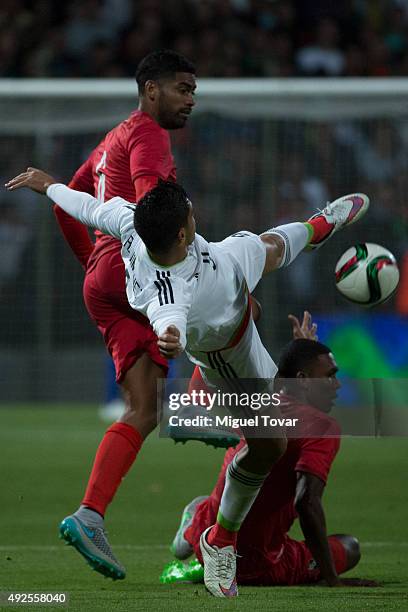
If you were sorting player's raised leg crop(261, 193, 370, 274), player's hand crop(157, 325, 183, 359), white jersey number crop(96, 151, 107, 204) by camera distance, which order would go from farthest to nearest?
white jersey number crop(96, 151, 107, 204) → player's raised leg crop(261, 193, 370, 274) → player's hand crop(157, 325, 183, 359)

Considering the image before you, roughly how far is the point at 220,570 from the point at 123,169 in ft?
6.41

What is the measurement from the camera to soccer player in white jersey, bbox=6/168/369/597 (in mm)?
4629

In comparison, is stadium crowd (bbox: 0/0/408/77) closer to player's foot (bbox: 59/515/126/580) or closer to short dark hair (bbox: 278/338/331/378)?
short dark hair (bbox: 278/338/331/378)

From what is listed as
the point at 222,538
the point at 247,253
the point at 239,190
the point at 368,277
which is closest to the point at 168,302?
the point at 247,253

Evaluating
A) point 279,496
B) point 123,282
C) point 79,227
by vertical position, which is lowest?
point 279,496

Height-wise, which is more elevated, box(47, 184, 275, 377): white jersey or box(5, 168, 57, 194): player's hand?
box(5, 168, 57, 194): player's hand

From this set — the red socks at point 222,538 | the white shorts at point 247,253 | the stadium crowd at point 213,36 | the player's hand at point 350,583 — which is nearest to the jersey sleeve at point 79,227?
the white shorts at point 247,253

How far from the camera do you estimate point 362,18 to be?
15.8m

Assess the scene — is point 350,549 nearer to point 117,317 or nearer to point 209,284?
point 117,317

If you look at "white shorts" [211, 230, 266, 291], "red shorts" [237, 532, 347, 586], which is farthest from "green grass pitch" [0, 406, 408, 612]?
"white shorts" [211, 230, 266, 291]

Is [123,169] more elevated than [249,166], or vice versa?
[249,166]

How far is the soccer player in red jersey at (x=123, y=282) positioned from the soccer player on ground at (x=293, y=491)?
0.51m

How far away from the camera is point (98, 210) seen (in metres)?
5.30

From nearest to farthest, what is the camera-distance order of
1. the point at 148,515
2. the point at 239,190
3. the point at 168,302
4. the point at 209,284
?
the point at 168,302
the point at 209,284
the point at 148,515
the point at 239,190
